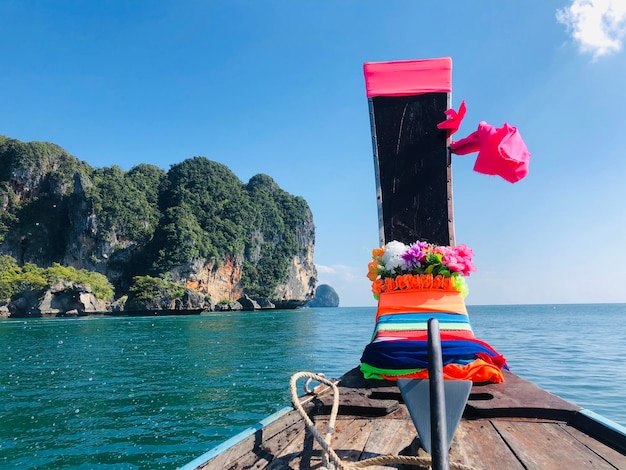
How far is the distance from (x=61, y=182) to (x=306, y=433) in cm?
8362

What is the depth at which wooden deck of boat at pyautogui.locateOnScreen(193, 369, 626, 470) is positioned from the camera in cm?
200

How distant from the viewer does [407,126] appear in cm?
492

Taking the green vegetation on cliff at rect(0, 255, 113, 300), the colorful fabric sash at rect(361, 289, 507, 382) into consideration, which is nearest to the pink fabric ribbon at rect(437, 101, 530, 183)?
the colorful fabric sash at rect(361, 289, 507, 382)

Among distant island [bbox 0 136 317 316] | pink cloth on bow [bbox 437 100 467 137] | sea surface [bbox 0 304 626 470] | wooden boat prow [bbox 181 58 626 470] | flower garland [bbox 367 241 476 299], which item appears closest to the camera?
wooden boat prow [bbox 181 58 626 470]

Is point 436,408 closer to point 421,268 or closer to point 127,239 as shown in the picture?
point 421,268

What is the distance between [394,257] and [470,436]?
204cm

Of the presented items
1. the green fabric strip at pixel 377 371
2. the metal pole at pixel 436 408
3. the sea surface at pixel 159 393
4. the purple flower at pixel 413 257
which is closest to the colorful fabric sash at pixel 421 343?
the green fabric strip at pixel 377 371

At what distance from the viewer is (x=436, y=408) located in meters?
1.09

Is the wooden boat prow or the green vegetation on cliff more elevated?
the green vegetation on cliff

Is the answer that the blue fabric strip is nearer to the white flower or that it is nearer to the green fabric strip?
the green fabric strip

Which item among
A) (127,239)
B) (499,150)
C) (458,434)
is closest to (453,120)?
(499,150)

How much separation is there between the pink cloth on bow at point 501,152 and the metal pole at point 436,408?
354 centimetres

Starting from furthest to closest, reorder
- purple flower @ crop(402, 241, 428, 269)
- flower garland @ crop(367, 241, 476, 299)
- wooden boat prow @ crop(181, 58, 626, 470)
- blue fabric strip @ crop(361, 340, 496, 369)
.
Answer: purple flower @ crop(402, 241, 428, 269), flower garland @ crop(367, 241, 476, 299), blue fabric strip @ crop(361, 340, 496, 369), wooden boat prow @ crop(181, 58, 626, 470)

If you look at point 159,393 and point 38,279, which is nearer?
point 159,393
